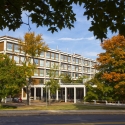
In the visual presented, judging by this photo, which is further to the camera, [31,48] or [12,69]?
[31,48]

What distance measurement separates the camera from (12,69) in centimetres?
3331

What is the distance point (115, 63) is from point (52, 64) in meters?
44.6

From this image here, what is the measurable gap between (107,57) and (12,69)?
13.0m

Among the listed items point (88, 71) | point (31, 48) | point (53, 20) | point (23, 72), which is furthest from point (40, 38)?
point (88, 71)

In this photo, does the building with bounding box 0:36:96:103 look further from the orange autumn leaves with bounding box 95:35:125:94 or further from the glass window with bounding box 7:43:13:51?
the orange autumn leaves with bounding box 95:35:125:94

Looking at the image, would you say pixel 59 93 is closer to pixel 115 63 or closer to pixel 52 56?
pixel 52 56

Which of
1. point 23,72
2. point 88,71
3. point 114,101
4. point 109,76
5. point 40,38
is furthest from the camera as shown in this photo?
point 88,71

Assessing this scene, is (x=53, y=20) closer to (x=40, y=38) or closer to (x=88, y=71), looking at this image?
(x=40, y=38)

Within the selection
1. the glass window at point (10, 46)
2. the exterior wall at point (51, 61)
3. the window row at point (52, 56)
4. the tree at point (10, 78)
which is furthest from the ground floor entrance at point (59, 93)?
the tree at point (10, 78)

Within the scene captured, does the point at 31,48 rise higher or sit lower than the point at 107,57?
higher

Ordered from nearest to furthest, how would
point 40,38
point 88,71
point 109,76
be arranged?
point 109,76 < point 40,38 < point 88,71

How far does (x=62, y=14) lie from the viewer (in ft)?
18.4

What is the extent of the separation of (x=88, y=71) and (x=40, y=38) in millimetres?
54972

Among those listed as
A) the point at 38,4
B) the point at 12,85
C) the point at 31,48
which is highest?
the point at 31,48
